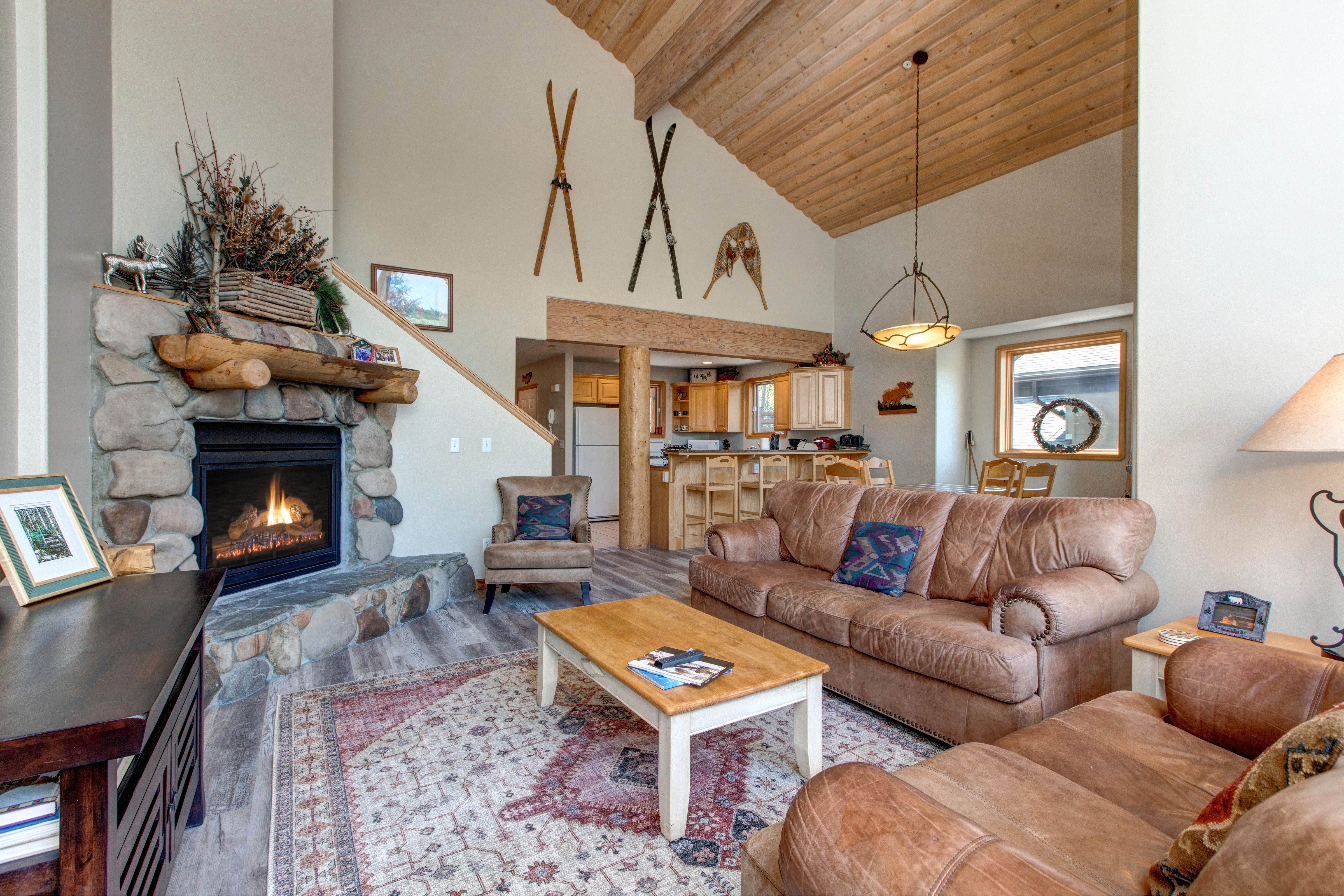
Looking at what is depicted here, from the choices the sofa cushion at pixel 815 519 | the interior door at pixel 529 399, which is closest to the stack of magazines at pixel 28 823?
the sofa cushion at pixel 815 519

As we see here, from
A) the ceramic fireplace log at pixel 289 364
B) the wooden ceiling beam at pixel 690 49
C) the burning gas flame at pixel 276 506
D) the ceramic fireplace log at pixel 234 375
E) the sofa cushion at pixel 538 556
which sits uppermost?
the wooden ceiling beam at pixel 690 49

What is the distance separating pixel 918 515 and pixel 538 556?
231 cm

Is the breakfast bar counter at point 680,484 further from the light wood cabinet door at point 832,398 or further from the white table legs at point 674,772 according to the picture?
the white table legs at point 674,772

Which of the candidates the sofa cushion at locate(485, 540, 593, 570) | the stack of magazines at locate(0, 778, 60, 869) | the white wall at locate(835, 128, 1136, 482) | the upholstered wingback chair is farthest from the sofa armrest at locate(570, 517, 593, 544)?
the white wall at locate(835, 128, 1136, 482)

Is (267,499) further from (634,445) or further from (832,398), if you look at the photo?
(832,398)

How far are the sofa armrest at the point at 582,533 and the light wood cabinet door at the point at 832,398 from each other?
4065 mm

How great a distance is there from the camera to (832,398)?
7461 millimetres

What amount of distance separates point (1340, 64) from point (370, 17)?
595 cm

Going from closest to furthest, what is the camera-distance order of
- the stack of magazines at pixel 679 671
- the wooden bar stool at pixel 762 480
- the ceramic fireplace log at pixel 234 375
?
the stack of magazines at pixel 679 671 → the ceramic fireplace log at pixel 234 375 → the wooden bar stool at pixel 762 480

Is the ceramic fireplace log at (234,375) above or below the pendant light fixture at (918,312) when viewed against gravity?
below

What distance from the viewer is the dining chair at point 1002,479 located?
15.3ft

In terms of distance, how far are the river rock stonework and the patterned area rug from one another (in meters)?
0.34

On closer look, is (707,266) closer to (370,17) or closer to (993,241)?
(993,241)

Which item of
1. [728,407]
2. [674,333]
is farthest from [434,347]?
[728,407]
